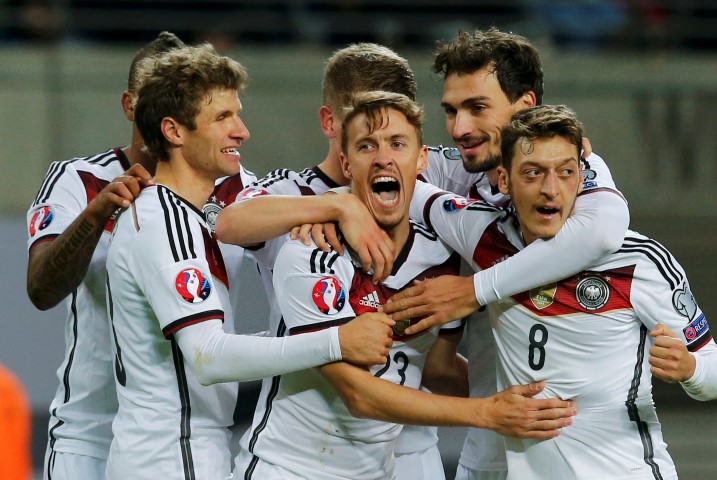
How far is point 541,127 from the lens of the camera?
323 centimetres

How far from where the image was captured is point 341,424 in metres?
3.28

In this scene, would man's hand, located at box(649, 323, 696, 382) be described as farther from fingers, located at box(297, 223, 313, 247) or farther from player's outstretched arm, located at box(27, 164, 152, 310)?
player's outstretched arm, located at box(27, 164, 152, 310)

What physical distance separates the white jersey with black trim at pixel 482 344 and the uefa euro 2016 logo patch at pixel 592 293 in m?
0.28

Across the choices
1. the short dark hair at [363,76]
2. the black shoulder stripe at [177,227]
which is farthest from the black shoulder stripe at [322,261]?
the short dark hair at [363,76]

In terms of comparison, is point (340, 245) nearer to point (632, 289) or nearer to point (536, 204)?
point (536, 204)

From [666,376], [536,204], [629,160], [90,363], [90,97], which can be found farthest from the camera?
[629,160]

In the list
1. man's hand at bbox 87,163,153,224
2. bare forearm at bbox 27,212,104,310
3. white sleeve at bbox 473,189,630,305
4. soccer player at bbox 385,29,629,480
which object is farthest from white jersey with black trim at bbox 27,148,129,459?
white sleeve at bbox 473,189,630,305

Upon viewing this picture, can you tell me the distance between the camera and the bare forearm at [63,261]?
353 centimetres

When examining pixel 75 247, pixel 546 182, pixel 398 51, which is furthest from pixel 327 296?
pixel 398 51

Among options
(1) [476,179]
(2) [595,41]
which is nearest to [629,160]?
(2) [595,41]

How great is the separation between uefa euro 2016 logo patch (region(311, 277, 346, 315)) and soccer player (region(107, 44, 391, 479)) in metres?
0.10

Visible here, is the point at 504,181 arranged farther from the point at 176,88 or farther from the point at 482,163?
the point at 176,88

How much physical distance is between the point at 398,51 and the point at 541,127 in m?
6.22

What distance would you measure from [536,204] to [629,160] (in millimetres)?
6769
